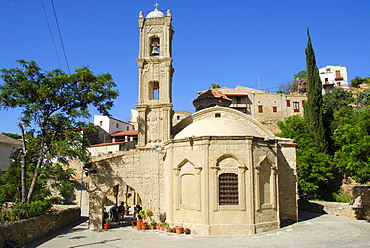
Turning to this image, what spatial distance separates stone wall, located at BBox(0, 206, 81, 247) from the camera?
12244 mm

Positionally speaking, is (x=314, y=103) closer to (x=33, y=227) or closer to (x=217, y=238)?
(x=217, y=238)

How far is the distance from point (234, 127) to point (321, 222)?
898 centimetres

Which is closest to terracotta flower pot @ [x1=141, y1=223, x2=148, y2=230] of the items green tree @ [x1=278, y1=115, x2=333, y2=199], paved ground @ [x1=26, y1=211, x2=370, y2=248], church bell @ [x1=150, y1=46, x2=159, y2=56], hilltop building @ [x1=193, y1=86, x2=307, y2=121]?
paved ground @ [x1=26, y1=211, x2=370, y2=248]

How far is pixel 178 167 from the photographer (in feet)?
56.8

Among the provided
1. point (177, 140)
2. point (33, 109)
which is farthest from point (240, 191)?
point (33, 109)

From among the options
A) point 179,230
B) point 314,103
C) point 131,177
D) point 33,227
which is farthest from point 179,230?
point 314,103

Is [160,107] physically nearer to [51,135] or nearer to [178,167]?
[178,167]

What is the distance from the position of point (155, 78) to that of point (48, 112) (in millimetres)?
7211

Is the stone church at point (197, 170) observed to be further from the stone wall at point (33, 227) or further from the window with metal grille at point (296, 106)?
the window with metal grille at point (296, 106)

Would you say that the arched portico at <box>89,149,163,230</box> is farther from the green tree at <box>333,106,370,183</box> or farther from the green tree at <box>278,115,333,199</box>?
the green tree at <box>278,115,333,199</box>

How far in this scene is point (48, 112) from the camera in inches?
715

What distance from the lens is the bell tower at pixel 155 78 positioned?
20.2 m

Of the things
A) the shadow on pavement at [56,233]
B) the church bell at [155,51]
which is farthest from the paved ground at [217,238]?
the church bell at [155,51]

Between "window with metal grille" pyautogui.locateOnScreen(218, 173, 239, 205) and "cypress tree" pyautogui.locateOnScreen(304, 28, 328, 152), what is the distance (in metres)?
17.7
